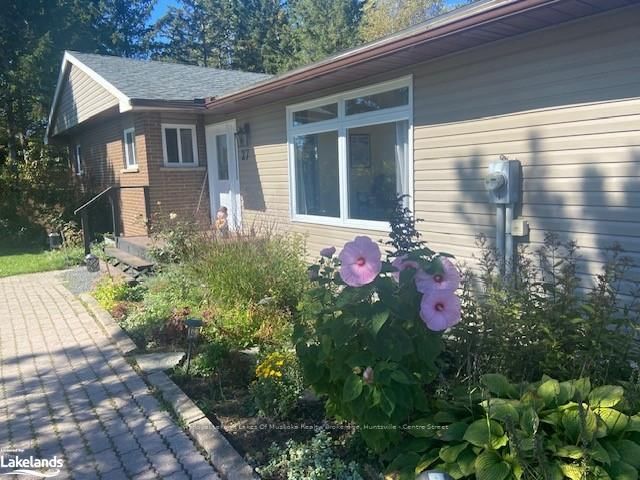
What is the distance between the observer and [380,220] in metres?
6.36

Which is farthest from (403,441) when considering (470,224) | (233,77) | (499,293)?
(233,77)

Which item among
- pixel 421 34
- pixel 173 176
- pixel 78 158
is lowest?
pixel 173 176

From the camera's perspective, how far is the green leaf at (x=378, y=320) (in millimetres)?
2201

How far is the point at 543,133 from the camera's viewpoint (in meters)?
4.38

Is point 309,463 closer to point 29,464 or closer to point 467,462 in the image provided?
point 467,462

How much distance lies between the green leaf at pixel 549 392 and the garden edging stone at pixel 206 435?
4.92 feet

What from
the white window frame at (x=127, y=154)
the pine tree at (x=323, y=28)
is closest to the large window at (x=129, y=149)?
Result: the white window frame at (x=127, y=154)

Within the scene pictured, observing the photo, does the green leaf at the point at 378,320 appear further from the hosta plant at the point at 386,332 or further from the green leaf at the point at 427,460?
the green leaf at the point at 427,460

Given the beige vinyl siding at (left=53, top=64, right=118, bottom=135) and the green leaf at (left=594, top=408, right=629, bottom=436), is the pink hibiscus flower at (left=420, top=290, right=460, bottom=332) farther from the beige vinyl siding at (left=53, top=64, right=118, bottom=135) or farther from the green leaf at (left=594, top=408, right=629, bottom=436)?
the beige vinyl siding at (left=53, top=64, right=118, bottom=135)

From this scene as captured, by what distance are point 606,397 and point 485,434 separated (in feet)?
1.94

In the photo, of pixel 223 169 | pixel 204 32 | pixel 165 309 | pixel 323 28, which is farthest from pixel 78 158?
pixel 204 32

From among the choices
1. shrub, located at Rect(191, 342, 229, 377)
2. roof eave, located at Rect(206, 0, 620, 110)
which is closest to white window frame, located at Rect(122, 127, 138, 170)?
roof eave, located at Rect(206, 0, 620, 110)

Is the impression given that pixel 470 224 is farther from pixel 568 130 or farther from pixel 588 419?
pixel 588 419

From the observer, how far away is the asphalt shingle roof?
379 inches
